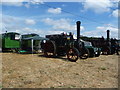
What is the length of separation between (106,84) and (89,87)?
28.1 inches

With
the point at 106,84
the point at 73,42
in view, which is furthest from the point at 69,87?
the point at 73,42

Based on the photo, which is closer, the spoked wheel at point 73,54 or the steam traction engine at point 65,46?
the spoked wheel at point 73,54

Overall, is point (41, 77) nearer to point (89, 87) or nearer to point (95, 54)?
point (89, 87)

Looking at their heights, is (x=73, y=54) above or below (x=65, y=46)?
below

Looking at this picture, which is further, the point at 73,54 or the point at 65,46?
the point at 65,46

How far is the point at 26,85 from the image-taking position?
4.71m

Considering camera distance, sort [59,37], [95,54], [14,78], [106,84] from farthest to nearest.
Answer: [95,54]
[59,37]
[14,78]
[106,84]

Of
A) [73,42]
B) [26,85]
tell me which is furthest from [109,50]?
[26,85]

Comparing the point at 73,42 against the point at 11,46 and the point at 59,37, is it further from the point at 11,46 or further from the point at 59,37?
the point at 11,46

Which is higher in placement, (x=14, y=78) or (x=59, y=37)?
(x=59, y=37)

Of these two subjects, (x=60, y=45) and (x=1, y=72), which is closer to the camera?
(x=1, y=72)

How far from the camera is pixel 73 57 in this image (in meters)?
10.6

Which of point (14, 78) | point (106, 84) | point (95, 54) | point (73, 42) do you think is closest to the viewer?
point (106, 84)

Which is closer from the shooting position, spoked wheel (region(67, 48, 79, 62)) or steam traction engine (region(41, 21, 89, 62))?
spoked wheel (region(67, 48, 79, 62))
